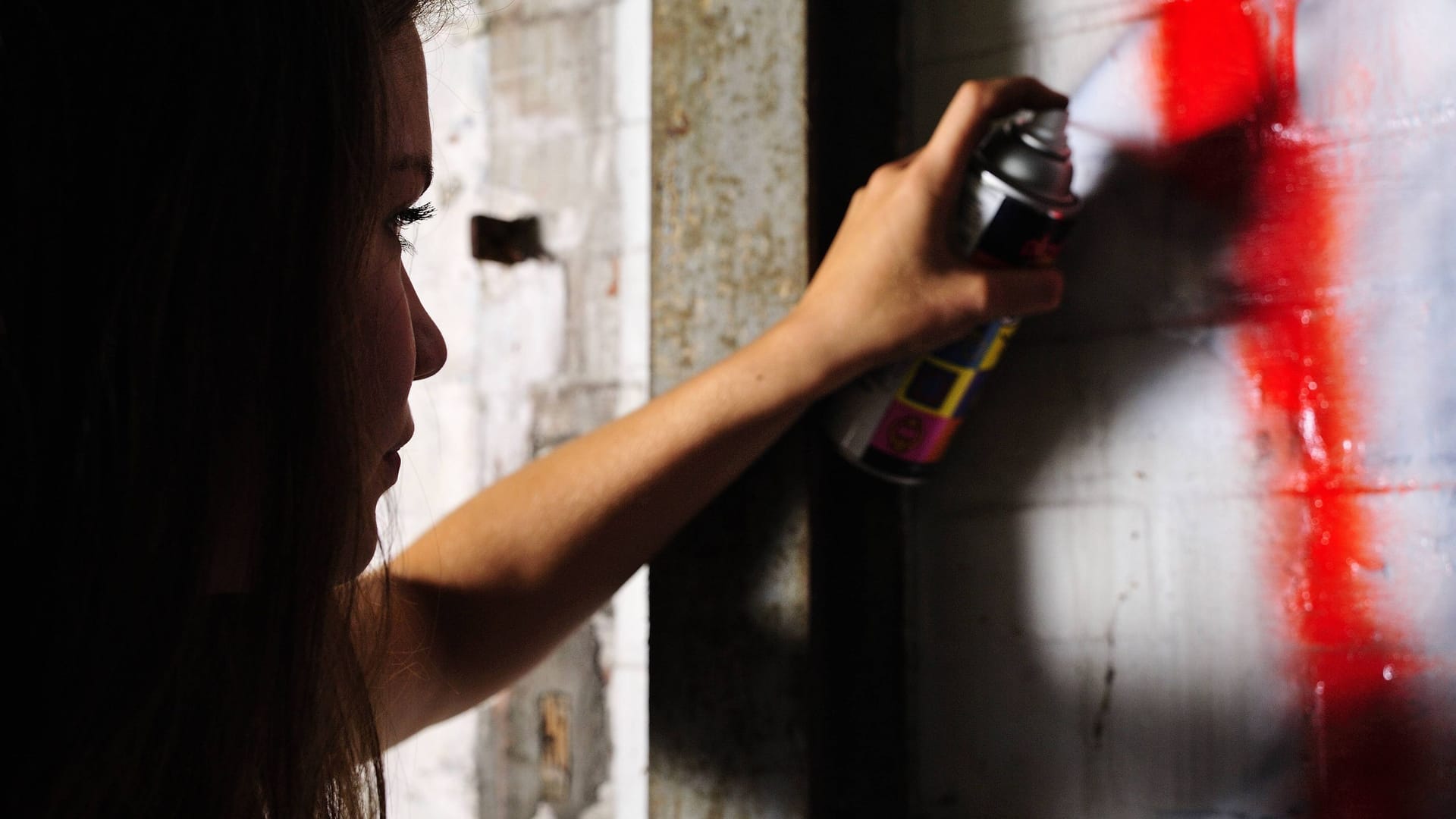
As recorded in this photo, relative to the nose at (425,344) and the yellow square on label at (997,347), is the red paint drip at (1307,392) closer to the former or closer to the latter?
the yellow square on label at (997,347)

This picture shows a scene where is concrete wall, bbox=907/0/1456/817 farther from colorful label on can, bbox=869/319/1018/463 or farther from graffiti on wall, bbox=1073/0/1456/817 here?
colorful label on can, bbox=869/319/1018/463

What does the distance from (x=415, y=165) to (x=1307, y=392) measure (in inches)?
32.2

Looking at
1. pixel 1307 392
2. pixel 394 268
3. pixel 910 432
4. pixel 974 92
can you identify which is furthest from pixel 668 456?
pixel 1307 392

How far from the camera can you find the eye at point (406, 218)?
736 millimetres

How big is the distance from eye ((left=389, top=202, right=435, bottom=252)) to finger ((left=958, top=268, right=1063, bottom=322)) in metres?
0.45

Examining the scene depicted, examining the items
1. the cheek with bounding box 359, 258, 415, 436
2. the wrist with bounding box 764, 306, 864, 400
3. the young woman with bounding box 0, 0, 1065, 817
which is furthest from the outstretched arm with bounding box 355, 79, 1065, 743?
the cheek with bounding box 359, 258, 415, 436

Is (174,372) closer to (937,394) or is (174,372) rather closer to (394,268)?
(394,268)

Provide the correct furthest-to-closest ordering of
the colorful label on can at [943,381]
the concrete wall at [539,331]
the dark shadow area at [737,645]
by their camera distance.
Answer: the concrete wall at [539,331]
the dark shadow area at [737,645]
the colorful label on can at [943,381]

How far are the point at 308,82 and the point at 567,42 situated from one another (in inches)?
34.8

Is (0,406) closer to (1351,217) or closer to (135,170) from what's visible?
(135,170)

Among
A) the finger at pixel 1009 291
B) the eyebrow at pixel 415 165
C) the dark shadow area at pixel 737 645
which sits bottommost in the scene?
the dark shadow area at pixel 737 645

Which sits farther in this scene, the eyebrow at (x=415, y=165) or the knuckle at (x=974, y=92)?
the knuckle at (x=974, y=92)

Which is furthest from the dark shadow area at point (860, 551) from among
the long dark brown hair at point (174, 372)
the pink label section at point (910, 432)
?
the long dark brown hair at point (174, 372)

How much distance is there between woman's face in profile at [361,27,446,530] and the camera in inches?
27.1
